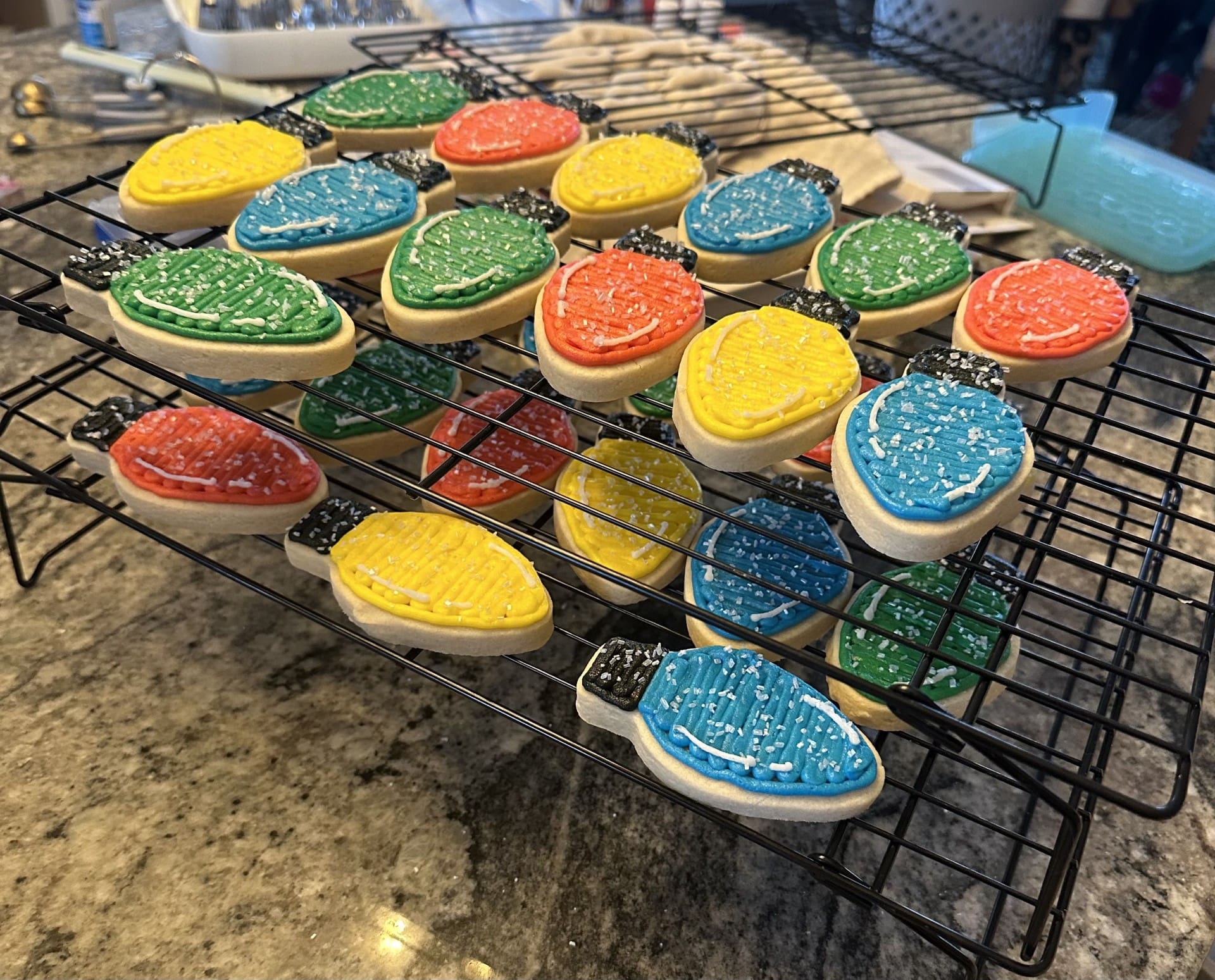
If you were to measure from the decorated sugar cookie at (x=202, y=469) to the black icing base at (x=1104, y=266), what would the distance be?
76 centimetres

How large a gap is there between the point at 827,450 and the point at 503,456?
1.09 ft

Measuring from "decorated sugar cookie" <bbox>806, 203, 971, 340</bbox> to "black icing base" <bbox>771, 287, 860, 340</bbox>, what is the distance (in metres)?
0.05

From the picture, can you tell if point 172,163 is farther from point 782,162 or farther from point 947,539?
point 947,539

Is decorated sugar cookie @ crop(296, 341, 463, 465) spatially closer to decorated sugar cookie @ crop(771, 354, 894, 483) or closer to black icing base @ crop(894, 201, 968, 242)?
decorated sugar cookie @ crop(771, 354, 894, 483)

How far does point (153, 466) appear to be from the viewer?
848mm

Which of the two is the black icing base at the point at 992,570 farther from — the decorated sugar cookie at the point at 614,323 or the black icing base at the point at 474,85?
the black icing base at the point at 474,85

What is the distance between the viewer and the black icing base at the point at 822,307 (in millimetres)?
792

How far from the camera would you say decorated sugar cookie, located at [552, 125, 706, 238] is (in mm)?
959

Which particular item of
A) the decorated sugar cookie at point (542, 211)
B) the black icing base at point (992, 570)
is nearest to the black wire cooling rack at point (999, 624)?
the black icing base at point (992, 570)

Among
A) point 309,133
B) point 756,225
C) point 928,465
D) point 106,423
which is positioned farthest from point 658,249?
point 106,423

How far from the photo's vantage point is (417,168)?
96 centimetres

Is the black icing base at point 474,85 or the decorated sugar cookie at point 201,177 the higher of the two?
the black icing base at point 474,85

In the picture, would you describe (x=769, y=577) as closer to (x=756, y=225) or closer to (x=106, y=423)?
(x=756, y=225)

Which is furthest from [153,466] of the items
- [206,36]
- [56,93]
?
[56,93]
